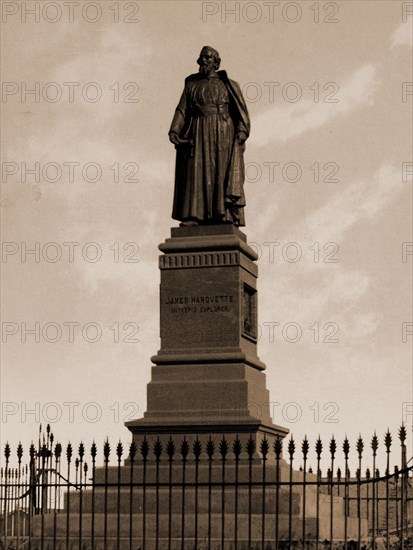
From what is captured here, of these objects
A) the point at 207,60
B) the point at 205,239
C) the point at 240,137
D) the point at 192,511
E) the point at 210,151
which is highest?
the point at 207,60

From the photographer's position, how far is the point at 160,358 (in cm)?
2236

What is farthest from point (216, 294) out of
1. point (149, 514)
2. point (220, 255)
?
point (149, 514)

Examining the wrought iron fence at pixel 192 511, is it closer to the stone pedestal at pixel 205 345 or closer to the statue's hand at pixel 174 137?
the stone pedestal at pixel 205 345

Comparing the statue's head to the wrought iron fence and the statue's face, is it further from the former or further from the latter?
the wrought iron fence

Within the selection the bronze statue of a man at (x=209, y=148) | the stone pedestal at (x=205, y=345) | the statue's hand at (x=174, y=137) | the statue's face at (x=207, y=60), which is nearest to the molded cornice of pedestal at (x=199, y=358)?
the stone pedestal at (x=205, y=345)

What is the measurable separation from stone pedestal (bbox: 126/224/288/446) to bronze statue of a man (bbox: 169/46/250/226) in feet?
1.20

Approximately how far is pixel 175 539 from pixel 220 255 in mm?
5255

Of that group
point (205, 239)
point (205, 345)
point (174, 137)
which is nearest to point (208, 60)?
point (174, 137)

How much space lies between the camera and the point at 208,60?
2345 cm

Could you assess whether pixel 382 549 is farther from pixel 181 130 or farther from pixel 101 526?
pixel 181 130

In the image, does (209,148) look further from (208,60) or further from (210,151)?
(208,60)

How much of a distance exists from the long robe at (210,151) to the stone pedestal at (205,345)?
0.38 meters

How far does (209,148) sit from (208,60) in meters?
1.59

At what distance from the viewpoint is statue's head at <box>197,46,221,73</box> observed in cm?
2343
